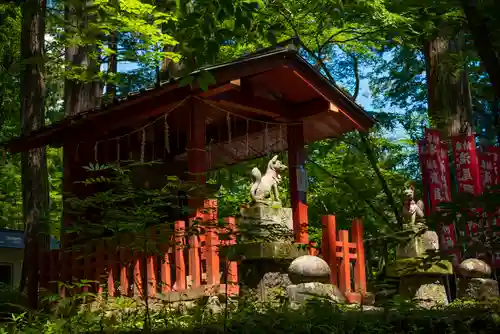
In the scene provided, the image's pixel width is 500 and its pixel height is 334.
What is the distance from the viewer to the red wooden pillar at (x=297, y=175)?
11.7 metres

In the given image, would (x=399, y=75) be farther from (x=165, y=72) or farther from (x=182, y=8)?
(x=182, y=8)

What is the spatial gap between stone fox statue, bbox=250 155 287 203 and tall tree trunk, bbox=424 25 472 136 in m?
6.05

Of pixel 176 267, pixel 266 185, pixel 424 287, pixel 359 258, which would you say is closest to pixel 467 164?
pixel 424 287

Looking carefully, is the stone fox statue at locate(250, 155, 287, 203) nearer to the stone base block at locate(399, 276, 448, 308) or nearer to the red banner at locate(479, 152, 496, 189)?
A: the stone base block at locate(399, 276, 448, 308)

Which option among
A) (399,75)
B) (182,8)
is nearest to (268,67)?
(182,8)

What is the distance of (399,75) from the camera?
28516mm

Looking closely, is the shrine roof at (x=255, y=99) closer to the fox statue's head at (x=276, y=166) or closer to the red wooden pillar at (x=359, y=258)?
the fox statue's head at (x=276, y=166)

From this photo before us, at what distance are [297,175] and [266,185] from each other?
0.90 metres

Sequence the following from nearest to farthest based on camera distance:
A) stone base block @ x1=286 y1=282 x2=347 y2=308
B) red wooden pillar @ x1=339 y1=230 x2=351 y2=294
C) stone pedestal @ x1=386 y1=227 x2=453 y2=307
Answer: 1. stone base block @ x1=286 y1=282 x2=347 y2=308
2. red wooden pillar @ x1=339 y1=230 x2=351 y2=294
3. stone pedestal @ x1=386 y1=227 x2=453 y2=307

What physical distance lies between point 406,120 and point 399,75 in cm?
361

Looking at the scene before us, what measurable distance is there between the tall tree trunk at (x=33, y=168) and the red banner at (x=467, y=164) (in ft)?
28.2

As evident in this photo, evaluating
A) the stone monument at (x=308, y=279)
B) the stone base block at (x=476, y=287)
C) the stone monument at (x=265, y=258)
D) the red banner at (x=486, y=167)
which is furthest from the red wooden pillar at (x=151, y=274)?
the red banner at (x=486, y=167)

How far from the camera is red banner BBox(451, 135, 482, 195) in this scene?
46.3 feet

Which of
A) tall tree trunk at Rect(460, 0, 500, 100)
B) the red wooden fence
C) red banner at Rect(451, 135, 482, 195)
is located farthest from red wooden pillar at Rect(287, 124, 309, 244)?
tall tree trunk at Rect(460, 0, 500, 100)
